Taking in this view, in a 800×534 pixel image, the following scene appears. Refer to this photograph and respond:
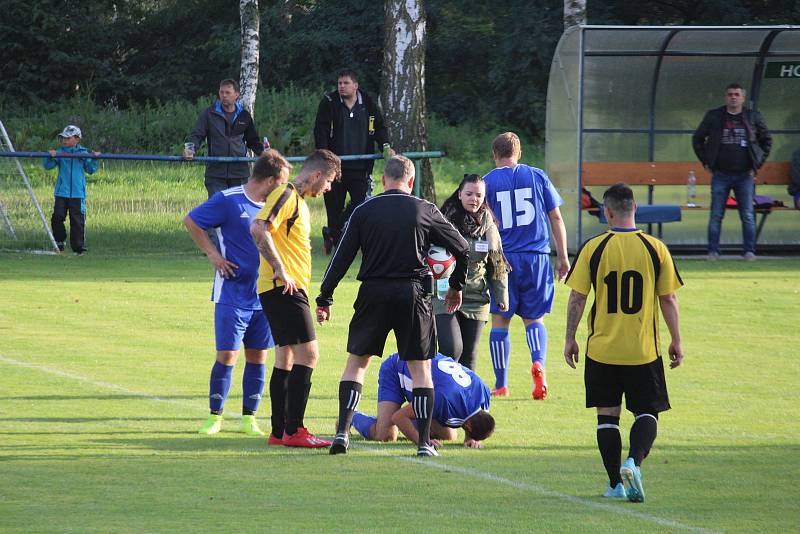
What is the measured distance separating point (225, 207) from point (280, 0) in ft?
115

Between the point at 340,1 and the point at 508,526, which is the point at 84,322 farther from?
the point at 340,1

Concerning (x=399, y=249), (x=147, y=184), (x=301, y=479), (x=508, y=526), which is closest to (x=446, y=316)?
(x=399, y=249)

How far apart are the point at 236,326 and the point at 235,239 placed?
564mm

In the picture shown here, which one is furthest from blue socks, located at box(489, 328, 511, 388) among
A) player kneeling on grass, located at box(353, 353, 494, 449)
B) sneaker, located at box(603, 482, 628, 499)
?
sneaker, located at box(603, 482, 628, 499)

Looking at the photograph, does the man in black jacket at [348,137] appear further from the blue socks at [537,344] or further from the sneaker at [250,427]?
the sneaker at [250,427]

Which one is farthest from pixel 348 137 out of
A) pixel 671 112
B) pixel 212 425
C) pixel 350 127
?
pixel 212 425

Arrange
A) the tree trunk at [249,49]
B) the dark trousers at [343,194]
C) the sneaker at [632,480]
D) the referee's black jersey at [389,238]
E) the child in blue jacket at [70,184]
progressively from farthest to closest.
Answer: the tree trunk at [249,49] → the child in blue jacket at [70,184] → the dark trousers at [343,194] → the referee's black jersey at [389,238] → the sneaker at [632,480]

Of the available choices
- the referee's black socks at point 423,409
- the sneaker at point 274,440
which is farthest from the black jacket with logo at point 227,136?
the referee's black socks at point 423,409

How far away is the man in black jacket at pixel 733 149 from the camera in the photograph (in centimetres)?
1825

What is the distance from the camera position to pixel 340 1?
4184cm

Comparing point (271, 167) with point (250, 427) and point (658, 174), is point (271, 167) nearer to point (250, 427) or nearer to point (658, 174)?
point (250, 427)

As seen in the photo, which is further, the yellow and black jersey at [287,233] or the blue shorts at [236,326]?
the blue shorts at [236,326]

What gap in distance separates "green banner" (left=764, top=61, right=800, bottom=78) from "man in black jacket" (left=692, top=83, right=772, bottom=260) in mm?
2182

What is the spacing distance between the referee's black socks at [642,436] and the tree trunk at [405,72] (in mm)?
14620
